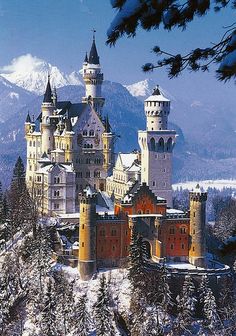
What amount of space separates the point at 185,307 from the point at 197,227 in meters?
10.8

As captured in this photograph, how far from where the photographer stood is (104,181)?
9662 centimetres

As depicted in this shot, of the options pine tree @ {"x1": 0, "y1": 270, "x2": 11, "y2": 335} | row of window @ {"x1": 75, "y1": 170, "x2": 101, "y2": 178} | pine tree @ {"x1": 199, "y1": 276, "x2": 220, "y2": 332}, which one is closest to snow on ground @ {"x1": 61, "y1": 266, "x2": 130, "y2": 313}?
pine tree @ {"x1": 0, "y1": 270, "x2": 11, "y2": 335}

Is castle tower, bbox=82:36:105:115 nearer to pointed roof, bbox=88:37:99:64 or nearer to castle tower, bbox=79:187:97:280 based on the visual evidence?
pointed roof, bbox=88:37:99:64

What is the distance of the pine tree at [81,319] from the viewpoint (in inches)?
2341

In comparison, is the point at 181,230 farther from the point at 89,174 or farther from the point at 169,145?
the point at 89,174

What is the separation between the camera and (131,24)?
38.8 feet

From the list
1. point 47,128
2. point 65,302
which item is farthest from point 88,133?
point 65,302

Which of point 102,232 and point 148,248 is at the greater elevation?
point 102,232

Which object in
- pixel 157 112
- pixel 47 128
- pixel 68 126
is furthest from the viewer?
pixel 47 128

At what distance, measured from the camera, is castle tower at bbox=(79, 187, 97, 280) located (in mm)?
69188

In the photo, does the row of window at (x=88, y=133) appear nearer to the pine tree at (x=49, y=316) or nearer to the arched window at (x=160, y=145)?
the arched window at (x=160, y=145)

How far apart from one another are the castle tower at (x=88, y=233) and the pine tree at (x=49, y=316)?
22.2ft

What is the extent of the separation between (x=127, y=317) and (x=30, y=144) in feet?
150

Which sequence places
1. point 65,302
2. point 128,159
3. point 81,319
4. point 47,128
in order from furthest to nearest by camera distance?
1. point 47,128
2. point 128,159
3. point 65,302
4. point 81,319
